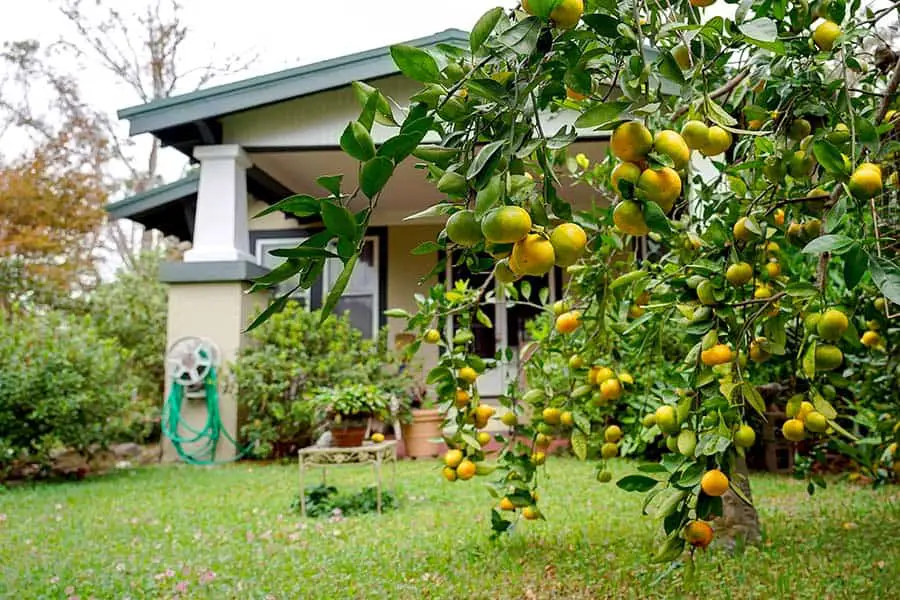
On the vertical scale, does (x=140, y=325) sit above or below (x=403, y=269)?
below

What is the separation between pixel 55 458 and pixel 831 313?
7456 mm

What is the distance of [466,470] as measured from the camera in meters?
2.65

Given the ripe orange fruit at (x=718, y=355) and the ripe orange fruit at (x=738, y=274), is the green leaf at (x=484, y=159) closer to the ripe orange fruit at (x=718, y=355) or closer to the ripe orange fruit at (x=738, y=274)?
the ripe orange fruit at (x=718, y=355)

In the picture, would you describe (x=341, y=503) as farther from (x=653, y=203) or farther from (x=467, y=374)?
(x=653, y=203)

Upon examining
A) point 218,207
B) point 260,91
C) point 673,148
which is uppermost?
point 260,91

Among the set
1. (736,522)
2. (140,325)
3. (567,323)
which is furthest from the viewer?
(140,325)

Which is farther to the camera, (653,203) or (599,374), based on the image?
(599,374)

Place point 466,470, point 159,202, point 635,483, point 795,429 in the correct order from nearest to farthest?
point 635,483
point 795,429
point 466,470
point 159,202

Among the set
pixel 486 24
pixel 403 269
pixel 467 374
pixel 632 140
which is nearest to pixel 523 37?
pixel 486 24

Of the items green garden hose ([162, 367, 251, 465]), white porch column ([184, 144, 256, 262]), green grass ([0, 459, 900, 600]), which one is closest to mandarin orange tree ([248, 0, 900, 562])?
green grass ([0, 459, 900, 600])

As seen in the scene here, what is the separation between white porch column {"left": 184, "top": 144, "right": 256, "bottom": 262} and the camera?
7.78 m

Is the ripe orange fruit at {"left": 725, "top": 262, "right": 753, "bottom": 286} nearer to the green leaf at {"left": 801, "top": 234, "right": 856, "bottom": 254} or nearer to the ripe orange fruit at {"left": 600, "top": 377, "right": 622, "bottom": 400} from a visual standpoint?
the ripe orange fruit at {"left": 600, "top": 377, "right": 622, "bottom": 400}

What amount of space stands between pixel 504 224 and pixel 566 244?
0.45 ft

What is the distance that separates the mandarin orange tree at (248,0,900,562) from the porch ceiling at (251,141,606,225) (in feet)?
16.9
